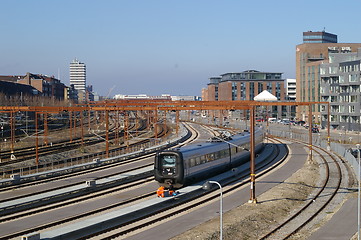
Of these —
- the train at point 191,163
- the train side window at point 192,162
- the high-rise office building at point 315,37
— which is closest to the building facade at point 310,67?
the high-rise office building at point 315,37

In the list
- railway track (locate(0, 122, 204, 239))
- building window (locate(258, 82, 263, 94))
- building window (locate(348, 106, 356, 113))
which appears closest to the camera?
railway track (locate(0, 122, 204, 239))

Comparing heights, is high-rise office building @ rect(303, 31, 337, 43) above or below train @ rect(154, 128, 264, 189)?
above

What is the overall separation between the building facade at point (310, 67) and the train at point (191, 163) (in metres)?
77.6

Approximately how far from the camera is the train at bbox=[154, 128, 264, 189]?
28312 mm

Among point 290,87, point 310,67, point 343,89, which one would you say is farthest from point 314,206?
point 290,87

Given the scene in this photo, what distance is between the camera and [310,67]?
110375mm

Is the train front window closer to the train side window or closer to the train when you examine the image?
the train

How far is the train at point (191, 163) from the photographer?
2831 cm

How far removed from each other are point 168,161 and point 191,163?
1.76 metres

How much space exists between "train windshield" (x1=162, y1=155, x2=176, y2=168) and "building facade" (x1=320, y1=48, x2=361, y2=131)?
60530mm

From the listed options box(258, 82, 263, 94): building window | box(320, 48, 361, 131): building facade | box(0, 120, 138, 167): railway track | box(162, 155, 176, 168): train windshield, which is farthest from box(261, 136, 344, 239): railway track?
box(258, 82, 263, 94): building window

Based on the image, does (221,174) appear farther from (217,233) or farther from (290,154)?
(290,154)

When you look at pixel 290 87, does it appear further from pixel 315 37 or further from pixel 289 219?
pixel 289 219

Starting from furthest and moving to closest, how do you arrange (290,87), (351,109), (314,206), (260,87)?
(290,87) < (260,87) < (351,109) < (314,206)
